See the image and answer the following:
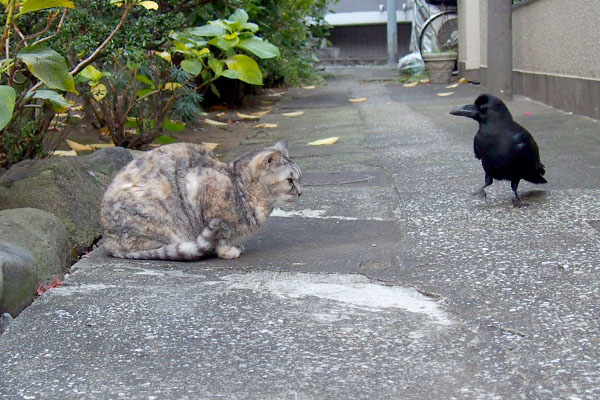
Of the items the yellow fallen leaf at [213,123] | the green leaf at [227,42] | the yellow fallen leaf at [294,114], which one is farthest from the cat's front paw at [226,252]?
the yellow fallen leaf at [294,114]

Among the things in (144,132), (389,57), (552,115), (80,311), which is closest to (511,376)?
(80,311)

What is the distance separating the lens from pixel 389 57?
990 inches

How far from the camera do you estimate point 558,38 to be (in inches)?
373

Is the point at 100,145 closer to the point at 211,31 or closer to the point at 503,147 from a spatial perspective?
the point at 211,31

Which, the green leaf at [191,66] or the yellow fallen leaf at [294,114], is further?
the yellow fallen leaf at [294,114]

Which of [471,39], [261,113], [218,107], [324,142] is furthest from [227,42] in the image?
[471,39]

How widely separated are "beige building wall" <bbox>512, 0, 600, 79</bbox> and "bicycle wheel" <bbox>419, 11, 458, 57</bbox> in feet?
19.3

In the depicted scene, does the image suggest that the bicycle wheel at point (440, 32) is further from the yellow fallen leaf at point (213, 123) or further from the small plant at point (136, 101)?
the small plant at point (136, 101)

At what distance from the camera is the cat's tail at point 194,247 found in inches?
154

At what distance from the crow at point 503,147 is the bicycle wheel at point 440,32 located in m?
13.4

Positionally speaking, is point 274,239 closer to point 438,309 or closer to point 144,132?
point 438,309

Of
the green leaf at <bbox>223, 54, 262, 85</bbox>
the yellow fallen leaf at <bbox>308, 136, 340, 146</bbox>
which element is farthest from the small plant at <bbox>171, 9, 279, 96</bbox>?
the yellow fallen leaf at <bbox>308, 136, 340, 146</bbox>

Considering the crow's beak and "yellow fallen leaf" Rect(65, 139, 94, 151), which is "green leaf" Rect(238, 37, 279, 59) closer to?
the crow's beak

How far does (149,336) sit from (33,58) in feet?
5.55
